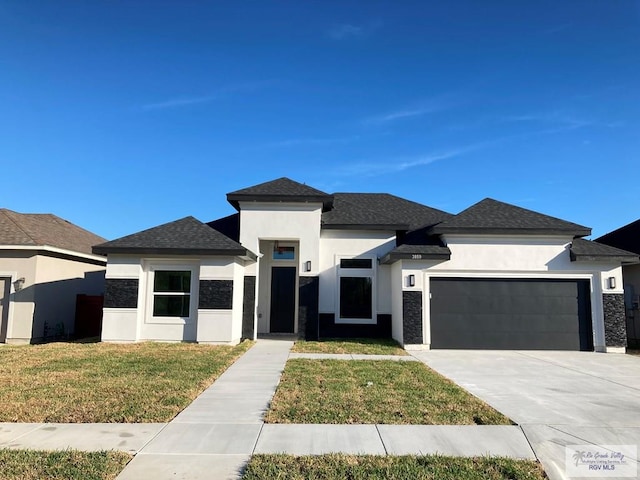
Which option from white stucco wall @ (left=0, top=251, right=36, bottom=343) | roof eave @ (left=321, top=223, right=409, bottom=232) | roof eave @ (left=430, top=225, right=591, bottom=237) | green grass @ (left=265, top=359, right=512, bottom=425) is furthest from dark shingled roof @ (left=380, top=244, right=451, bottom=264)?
white stucco wall @ (left=0, top=251, right=36, bottom=343)

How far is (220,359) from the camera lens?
1057 centimetres

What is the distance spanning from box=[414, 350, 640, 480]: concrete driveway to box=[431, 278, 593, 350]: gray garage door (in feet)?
1.74

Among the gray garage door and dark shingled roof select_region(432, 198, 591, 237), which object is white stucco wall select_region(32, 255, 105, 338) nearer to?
the gray garage door

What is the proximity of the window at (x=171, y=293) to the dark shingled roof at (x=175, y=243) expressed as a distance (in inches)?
35.0

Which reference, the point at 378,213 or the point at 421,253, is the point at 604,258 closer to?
the point at 421,253

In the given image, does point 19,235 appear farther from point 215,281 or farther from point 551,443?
point 551,443

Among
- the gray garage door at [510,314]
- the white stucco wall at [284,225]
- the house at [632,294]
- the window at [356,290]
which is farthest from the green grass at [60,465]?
the house at [632,294]

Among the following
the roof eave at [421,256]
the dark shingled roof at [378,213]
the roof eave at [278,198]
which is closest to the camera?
the roof eave at [421,256]

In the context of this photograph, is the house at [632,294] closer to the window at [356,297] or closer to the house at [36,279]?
the window at [356,297]

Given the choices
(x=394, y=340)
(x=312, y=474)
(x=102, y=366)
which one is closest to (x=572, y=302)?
(x=394, y=340)

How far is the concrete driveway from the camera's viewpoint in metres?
5.32

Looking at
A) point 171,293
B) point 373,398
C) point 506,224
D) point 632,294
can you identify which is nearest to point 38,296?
point 171,293

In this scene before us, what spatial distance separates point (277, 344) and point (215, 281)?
2.83 meters

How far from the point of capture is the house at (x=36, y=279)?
1435 centimetres
